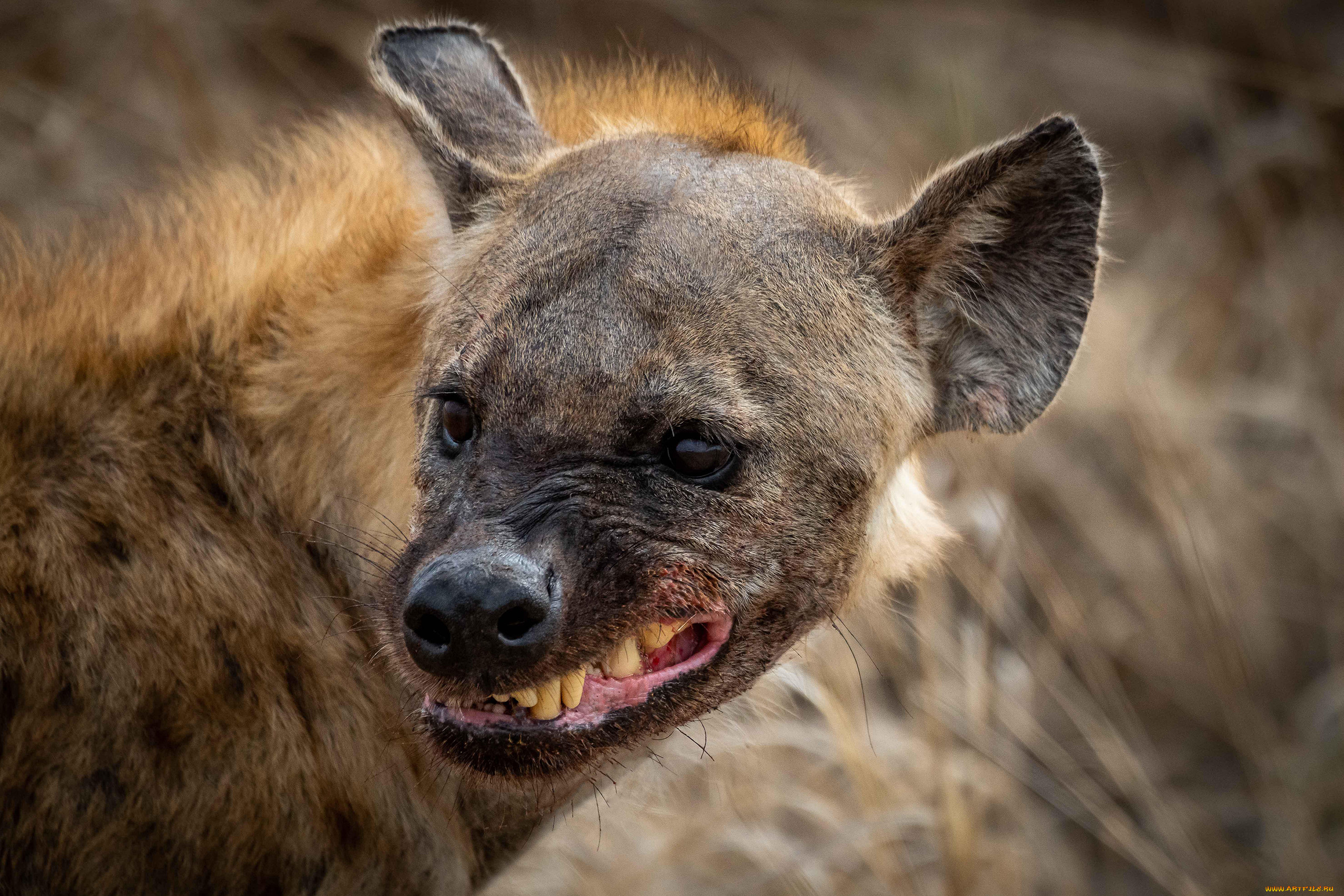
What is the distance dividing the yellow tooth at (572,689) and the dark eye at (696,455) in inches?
11.6

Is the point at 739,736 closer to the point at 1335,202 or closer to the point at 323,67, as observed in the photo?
the point at 323,67

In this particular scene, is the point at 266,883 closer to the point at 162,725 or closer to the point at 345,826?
the point at 345,826

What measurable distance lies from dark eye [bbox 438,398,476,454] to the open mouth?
0.34 metres

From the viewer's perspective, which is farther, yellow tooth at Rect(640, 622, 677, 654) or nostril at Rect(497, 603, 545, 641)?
yellow tooth at Rect(640, 622, 677, 654)

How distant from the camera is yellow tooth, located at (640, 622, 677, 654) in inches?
66.2

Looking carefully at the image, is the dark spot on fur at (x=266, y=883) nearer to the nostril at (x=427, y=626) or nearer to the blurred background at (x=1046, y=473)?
the nostril at (x=427, y=626)

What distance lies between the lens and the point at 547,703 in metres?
1.64

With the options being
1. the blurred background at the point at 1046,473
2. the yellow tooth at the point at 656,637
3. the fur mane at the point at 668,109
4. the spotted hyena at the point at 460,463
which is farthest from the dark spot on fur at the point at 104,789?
the fur mane at the point at 668,109

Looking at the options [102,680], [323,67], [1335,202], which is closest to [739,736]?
[102,680]

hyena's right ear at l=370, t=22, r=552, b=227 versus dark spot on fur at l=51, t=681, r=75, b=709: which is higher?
hyena's right ear at l=370, t=22, r=552, b=227

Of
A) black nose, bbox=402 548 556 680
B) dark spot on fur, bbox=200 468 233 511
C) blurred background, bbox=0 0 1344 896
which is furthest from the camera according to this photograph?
blurred background, bbox=0 0 1344 896

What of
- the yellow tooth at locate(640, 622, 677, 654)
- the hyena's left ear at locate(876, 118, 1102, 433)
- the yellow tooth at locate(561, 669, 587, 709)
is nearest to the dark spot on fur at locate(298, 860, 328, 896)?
the yellow tooth at locate(561, 669, 587, 709)

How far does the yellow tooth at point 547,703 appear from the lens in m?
1.64

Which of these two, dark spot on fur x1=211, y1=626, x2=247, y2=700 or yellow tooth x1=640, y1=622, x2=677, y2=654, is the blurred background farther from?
dark spot on fur x1=211, y1=626, x2=247, y2=700
